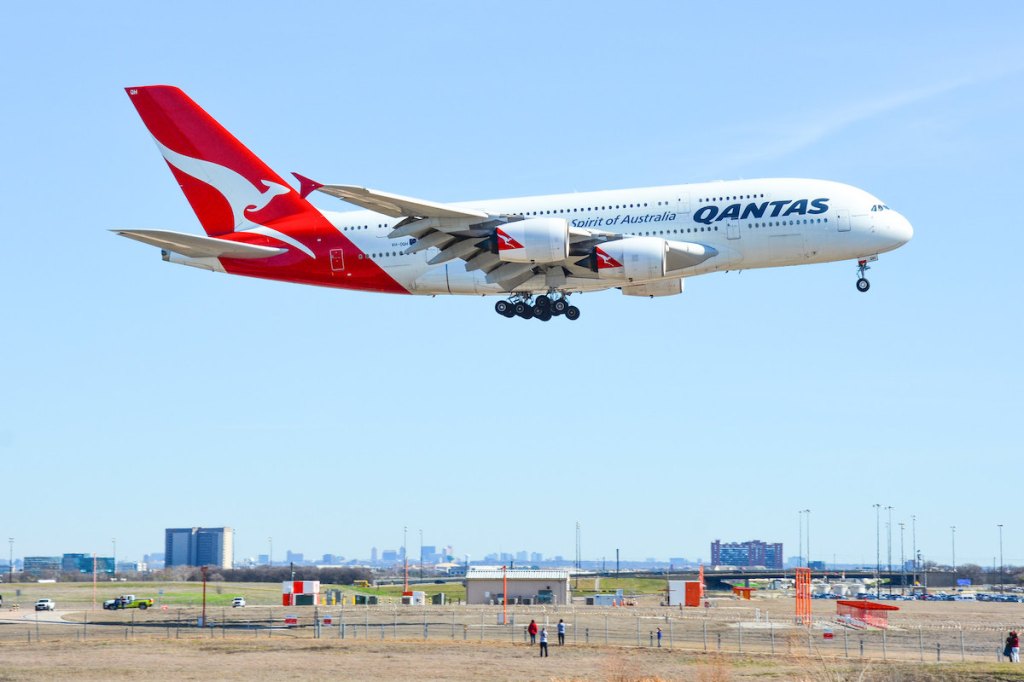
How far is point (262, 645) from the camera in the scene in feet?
207

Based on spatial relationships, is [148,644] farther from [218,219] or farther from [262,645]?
[218,219]

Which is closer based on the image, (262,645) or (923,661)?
(923,661)

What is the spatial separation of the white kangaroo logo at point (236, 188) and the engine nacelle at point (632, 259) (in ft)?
57.1

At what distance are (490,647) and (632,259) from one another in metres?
21.1

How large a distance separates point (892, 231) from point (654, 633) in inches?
1108

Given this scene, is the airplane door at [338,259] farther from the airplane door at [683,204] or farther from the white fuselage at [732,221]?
the airplane door at [683,204]

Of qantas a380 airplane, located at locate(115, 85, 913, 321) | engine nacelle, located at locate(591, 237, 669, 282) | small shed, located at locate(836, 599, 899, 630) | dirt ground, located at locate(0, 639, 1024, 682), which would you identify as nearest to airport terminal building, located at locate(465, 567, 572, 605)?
small shed, located at locate(836, 599, 899, 630)

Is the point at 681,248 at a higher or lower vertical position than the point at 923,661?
higher

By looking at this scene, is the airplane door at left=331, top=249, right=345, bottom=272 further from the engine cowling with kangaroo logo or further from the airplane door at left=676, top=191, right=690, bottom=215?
the airplane door at left=676, top=191, right=690, bottom=215

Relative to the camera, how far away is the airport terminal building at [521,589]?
112000 mm

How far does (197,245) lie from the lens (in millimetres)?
59625

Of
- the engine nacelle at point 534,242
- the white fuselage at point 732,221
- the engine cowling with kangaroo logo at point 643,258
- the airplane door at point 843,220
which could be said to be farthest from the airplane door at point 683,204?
the airplane door at point 843,220

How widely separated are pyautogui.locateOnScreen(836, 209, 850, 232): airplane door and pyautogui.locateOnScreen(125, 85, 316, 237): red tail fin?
25.5 meters

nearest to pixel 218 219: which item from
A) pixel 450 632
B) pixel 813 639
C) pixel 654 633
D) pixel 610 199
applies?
pixel 610 199
